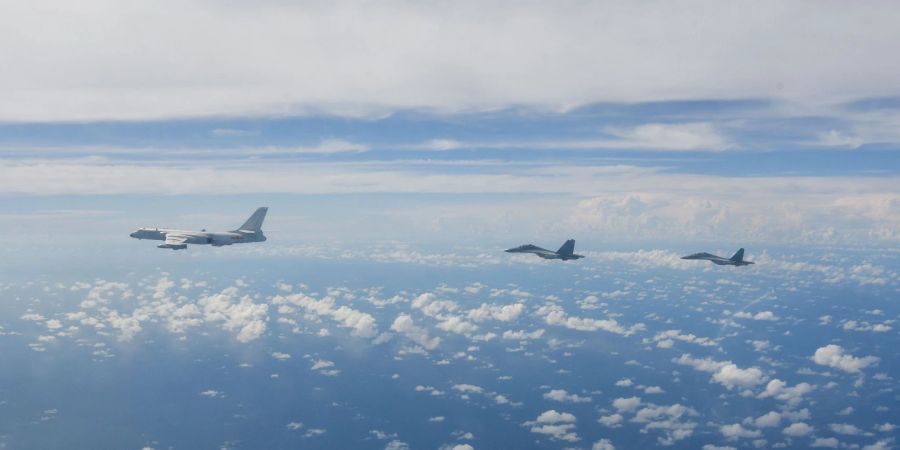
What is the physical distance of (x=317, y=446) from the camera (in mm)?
195375

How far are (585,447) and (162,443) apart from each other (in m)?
180

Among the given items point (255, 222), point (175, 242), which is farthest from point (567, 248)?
point (175, 242)

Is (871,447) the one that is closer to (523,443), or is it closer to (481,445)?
(523,443)

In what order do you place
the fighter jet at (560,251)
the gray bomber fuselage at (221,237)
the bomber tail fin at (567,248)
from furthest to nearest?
the gray bomber fuselage at (221,237) < the bomber tail fin at (567,248) < the fighter jet at (560,251)

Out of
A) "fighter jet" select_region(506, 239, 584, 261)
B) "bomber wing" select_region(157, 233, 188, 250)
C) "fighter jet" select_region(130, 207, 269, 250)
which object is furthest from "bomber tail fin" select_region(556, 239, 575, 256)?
"bomber wing" select_region(157, 233, 188, 250)

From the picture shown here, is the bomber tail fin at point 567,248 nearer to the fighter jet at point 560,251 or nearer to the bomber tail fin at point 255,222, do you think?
the fighter jet at point 560,251

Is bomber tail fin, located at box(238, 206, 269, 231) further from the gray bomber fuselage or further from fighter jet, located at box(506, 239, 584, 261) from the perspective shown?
fighter jet, located at box(506, 239, 584, 261)

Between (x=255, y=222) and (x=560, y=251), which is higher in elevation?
(x=255, y=222)

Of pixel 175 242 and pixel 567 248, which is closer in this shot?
pixel 567 248

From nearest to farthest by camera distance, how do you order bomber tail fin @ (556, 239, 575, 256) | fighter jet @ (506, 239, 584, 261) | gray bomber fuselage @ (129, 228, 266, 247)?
fighter jet @ (506, 239, 584, 261) → bomber tail fin @ (556, 239, 575, 256) → gray bomber fuselage @ (129, 228, 266, 247)

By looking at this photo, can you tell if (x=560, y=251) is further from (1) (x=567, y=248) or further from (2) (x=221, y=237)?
(2) (x=221, y=237)

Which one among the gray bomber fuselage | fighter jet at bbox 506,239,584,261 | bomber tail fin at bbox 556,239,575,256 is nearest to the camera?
fighter jet at bbox 506,239,584,261

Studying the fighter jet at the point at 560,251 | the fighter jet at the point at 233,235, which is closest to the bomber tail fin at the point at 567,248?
the fighter jet at the point at 560,251

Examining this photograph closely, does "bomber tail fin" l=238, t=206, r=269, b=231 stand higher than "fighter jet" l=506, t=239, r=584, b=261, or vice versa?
"bomber tail fin" l=238, t=206, r=269, b=231
